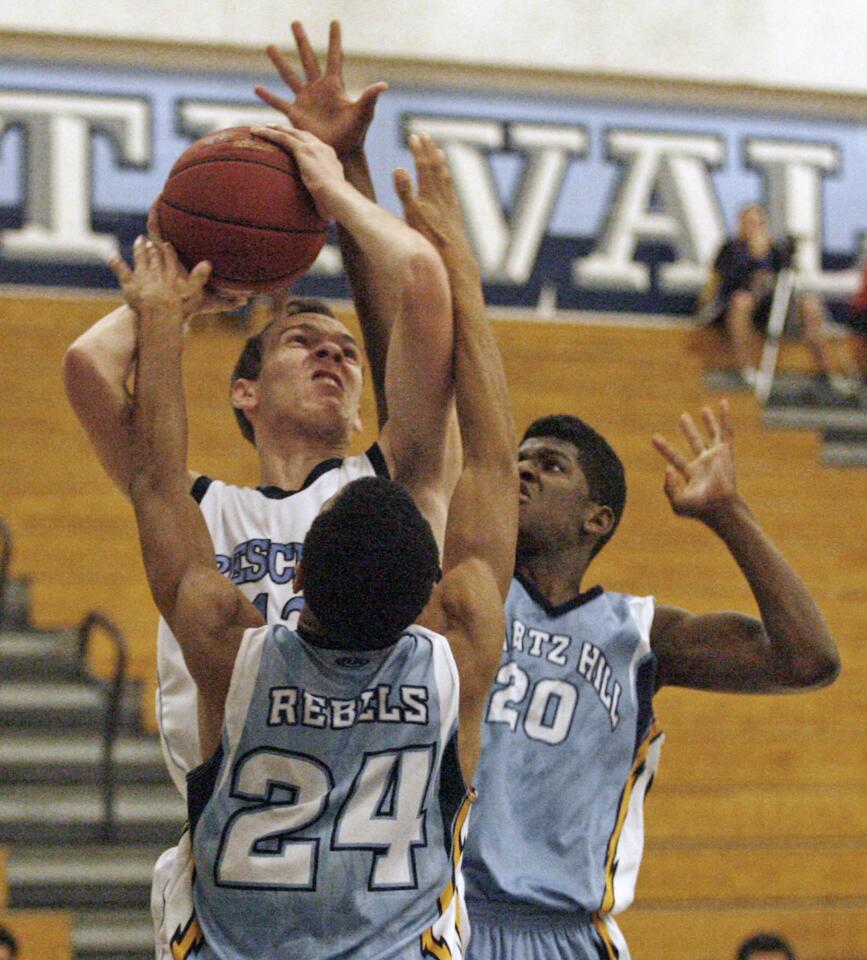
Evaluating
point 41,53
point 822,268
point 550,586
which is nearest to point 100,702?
point 550,586

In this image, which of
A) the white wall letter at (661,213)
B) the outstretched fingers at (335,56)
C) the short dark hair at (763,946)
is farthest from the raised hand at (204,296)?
the white wall letter at (661,213)

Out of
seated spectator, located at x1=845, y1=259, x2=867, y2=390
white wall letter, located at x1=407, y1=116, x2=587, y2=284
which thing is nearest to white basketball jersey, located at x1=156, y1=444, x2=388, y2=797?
white wall letter, located at x1=407, y1=116, x2=587, y2=284

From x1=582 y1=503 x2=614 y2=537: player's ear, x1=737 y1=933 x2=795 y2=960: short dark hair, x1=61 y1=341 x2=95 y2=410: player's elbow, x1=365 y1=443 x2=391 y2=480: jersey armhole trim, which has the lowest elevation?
x1=737 y1=933 x2=795 y2=960: short dark hair

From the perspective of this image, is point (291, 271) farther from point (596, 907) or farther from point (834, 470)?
point (834, 470)

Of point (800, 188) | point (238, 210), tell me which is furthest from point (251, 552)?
point (800, 188)

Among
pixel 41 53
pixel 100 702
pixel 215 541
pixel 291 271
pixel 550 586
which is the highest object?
pixel 291 271

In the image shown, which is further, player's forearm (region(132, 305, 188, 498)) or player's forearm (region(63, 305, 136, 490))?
player's forearm (region(63, 305, 136, 490))

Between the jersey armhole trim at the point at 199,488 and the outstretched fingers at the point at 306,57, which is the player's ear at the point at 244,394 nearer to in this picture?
the jersey armhole trim at the point at 199,488

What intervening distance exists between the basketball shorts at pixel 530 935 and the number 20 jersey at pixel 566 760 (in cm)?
4

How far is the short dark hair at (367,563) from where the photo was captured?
2.68 m

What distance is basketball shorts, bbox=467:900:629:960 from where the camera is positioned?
369 cm

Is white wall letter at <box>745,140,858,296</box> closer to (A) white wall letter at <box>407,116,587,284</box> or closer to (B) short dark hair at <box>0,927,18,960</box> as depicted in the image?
(A) white wall letter at <box>407,116,587,284</box>

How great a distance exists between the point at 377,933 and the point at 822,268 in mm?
11210

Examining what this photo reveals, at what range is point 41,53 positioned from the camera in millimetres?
12180
